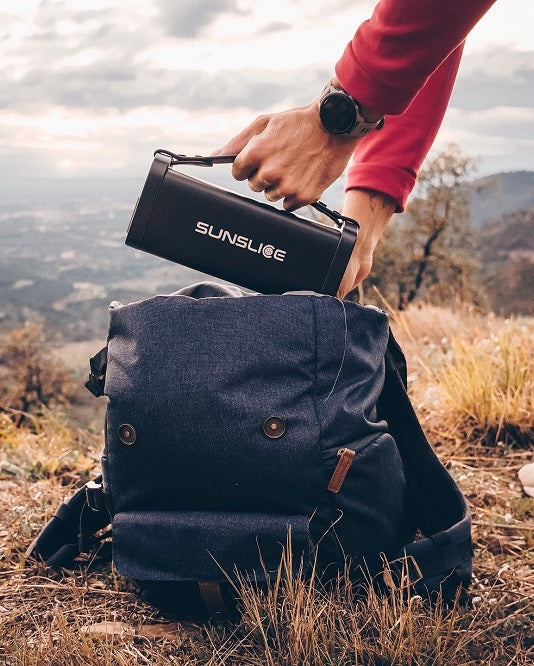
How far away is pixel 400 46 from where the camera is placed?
4.62ft

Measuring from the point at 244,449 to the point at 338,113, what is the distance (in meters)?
0.84

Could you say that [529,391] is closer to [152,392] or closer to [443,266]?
[152,392]

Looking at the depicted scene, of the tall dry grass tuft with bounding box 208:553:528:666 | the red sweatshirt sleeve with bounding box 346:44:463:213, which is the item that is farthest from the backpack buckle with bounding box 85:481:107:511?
the red sweatshirt sleeve with bounding box 346:44:463:213

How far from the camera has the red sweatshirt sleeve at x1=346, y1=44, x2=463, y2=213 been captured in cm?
199

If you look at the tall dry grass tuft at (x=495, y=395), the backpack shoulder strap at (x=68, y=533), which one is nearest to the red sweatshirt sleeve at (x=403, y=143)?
the backpack shoulder strap at (x=68, y=533)

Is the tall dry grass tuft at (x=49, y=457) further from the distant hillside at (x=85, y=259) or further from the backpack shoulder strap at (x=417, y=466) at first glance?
the distant hillside at (x=85, y=259)

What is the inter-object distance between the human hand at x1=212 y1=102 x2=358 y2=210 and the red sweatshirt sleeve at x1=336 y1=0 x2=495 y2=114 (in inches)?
5.4

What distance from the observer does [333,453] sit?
5.64ft

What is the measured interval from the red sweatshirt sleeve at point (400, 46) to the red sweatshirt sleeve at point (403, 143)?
1.55 feet

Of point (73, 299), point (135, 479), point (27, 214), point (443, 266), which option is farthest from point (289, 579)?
point (27, 214)

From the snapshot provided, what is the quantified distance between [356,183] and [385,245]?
57.8 ft

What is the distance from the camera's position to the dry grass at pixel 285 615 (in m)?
1.54

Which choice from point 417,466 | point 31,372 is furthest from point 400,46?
point 31,372

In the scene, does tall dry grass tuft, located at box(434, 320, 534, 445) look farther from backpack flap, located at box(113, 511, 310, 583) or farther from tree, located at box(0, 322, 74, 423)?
tree, located at box(0, 322, 74, 423)
